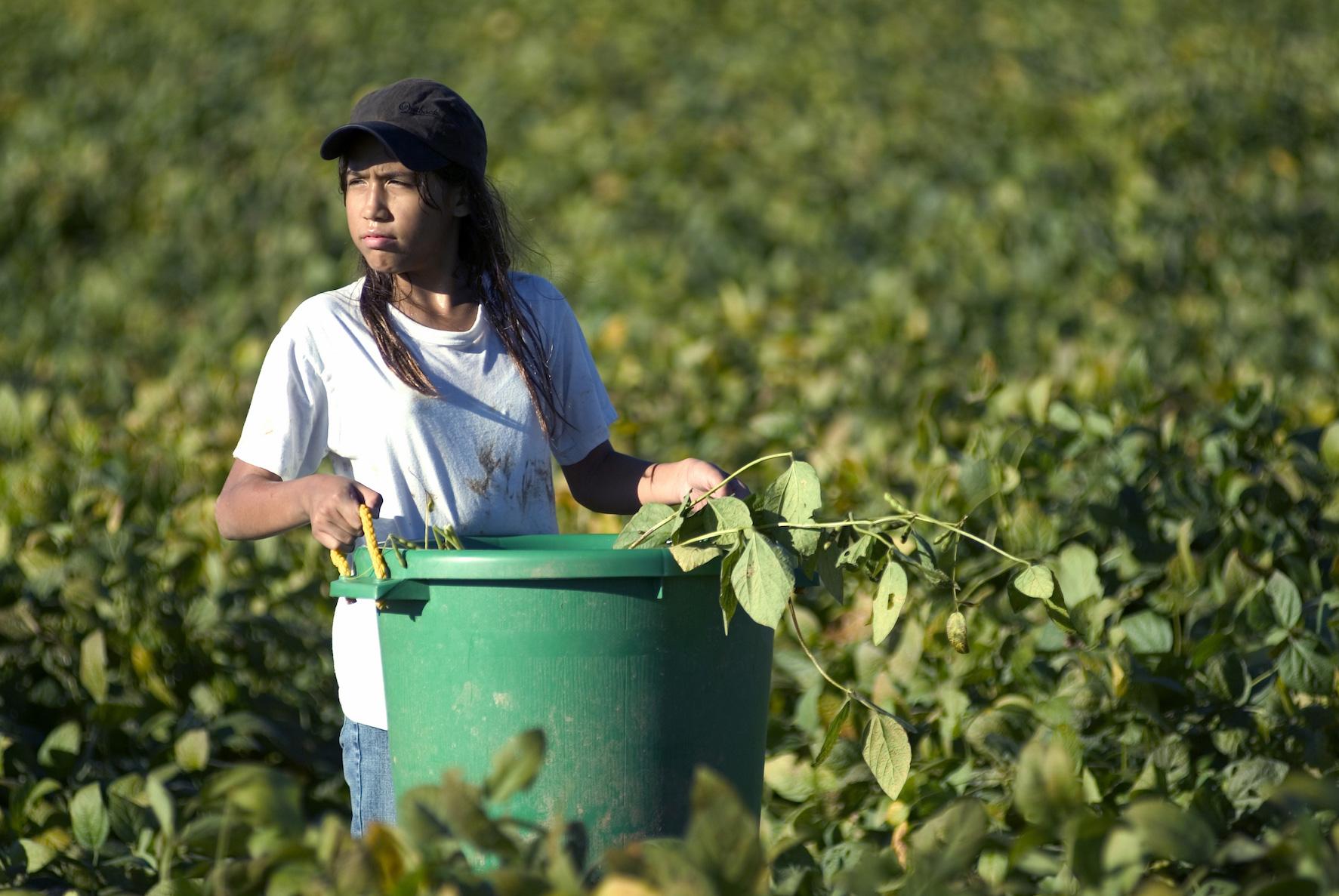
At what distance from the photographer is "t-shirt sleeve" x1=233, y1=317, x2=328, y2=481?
200cm

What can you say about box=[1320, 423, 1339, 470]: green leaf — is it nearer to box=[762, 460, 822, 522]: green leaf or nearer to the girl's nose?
box=[762, 460, 822, 522]: green leaf

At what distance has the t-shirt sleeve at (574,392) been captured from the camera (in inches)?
87.3

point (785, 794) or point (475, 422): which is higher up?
point (475, 422)

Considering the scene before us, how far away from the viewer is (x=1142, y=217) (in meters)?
6.27

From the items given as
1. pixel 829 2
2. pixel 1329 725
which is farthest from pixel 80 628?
pixel 829 2

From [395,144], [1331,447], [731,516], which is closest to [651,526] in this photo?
[731,516]

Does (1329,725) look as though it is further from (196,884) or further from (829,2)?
(829,2)

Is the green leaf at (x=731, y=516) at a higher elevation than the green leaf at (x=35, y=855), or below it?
higher

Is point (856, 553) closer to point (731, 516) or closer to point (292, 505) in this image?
point (731, 516)

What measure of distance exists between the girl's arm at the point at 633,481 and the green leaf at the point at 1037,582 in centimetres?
39

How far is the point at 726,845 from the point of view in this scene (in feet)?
4.20

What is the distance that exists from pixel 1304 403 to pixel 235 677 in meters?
2.91

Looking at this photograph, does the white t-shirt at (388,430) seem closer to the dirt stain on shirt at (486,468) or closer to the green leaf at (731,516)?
the dirt stain on shirt at (486,468)

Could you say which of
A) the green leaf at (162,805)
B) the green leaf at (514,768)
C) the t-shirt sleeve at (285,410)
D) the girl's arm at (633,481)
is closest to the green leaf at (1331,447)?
the girl's arm at (633,481)
